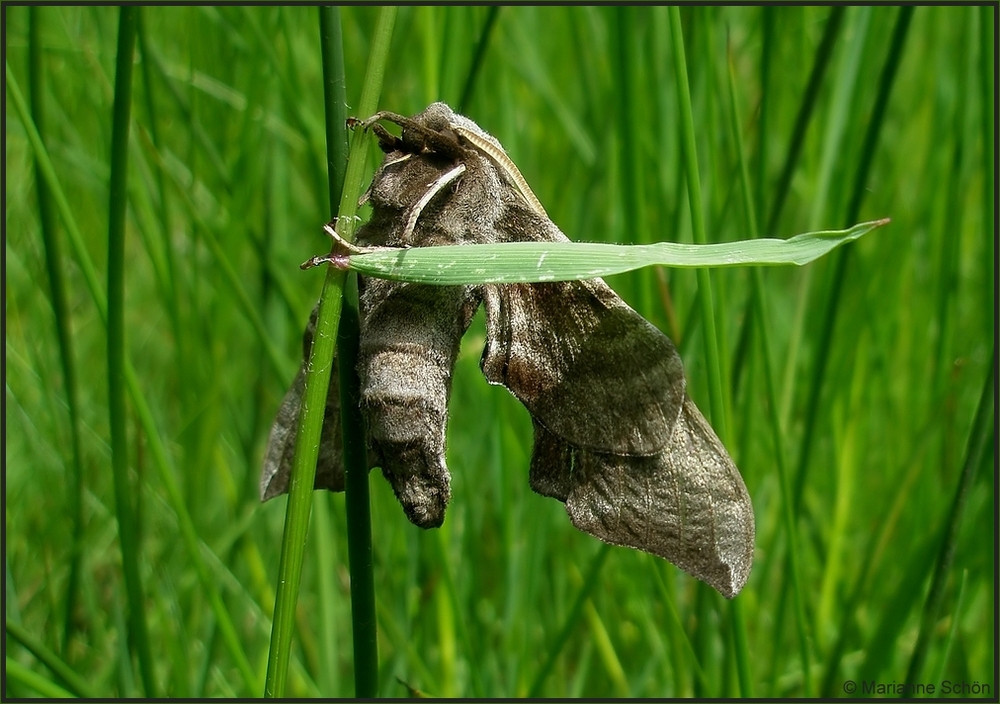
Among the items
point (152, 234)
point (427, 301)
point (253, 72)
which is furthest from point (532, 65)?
point (427, 301)

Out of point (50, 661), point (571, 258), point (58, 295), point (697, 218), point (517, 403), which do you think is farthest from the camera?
point (517, 403)

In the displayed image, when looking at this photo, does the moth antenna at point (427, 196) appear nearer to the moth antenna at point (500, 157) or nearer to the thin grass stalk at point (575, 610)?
the moth antenna at point (500, 157)

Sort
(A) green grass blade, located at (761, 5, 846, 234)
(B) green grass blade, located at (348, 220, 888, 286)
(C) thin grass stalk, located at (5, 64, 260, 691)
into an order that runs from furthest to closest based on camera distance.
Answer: (A) green grass blade, located at (761, 5, 846, 234) < (C) thin grass stalk, located at (5, 64, 260, 691) < (B) green grass blade, located at (348, 220, 888, 286)

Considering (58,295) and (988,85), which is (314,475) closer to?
(58,295)

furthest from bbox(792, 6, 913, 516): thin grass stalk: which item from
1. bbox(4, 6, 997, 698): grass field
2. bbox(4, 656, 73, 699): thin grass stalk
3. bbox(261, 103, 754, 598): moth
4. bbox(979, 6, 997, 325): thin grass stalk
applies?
bbox(4, 656, 73, 699): thin grass stalk

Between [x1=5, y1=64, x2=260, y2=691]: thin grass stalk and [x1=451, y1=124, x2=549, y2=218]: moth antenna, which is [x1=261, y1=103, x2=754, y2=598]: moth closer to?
[x1=451, y1=124, x2=549, y2=218]: moth antenna

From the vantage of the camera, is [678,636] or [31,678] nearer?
[31,678]

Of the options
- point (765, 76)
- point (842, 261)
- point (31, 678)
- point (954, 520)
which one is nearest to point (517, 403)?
point (842, 261)

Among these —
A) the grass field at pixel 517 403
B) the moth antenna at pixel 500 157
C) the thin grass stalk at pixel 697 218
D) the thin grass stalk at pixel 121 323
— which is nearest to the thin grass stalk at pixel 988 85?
the grass field at pixel 517 403
